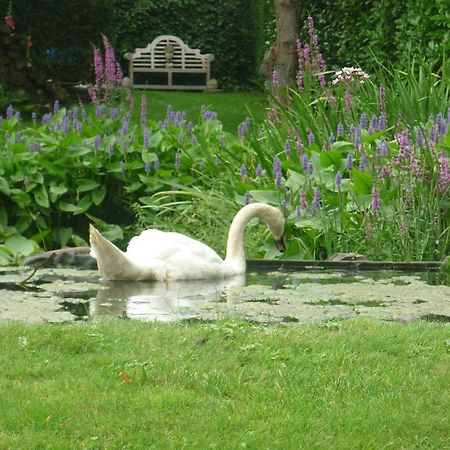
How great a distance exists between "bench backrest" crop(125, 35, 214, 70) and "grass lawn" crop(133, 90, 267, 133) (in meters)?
1.11

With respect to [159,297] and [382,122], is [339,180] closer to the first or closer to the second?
[382,122]

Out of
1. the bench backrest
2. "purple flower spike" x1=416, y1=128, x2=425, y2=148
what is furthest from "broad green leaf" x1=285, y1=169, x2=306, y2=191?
the bench backrest

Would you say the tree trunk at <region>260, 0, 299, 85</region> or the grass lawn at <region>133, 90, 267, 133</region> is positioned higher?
the tree trunk at <region>260, 0, 299, 85</region>

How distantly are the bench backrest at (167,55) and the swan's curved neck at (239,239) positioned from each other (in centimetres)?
1717

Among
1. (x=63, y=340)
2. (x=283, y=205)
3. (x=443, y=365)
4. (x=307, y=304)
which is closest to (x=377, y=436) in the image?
(x=443, y=365)

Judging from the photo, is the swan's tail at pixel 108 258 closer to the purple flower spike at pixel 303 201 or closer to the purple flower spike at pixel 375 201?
the purple flower spike at pixel 303 201

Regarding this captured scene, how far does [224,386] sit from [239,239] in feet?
10.1

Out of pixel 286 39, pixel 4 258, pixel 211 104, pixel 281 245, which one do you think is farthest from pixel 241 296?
pixel 211 104

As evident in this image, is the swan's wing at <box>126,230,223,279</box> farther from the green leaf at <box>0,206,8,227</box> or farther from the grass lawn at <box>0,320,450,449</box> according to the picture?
the green leaf at <box>0,206,8,227</box>

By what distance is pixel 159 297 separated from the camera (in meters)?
6.59

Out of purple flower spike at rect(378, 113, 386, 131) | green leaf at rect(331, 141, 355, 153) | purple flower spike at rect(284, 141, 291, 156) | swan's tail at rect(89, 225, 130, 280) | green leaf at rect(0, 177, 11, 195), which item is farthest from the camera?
green leaf at rect(0, 177, 11, 195)

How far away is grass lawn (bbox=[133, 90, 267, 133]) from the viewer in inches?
764

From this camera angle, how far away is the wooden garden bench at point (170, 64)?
24.5 meters

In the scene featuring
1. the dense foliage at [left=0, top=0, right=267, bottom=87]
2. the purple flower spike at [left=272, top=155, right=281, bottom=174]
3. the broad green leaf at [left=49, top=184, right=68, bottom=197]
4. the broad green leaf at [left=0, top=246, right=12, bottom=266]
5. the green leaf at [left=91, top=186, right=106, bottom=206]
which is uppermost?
the dense foliage at [left=0, top=0, right=267, bottom=87]
